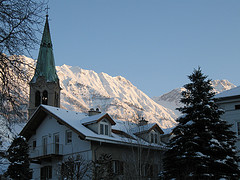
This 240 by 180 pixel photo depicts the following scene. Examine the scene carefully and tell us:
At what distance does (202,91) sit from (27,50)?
18913 millimetres

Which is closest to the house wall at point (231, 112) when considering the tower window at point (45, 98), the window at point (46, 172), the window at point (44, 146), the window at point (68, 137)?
the window at point (68, 137)

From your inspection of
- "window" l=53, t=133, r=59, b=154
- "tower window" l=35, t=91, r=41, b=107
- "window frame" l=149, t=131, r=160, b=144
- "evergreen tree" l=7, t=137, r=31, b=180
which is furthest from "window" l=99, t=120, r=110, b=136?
"tower window" l=35, t=91, r=41, b=107

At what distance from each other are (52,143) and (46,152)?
1.31 m

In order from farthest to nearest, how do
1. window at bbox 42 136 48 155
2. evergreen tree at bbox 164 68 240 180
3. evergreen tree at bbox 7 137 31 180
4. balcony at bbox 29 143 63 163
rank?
window at bbox 42 136 48 155 < balcony at bbox 29 143 63 163 < evergreen tree at bbox 7 137 31 180 < evergreen tree at bbox 164 68 240 180

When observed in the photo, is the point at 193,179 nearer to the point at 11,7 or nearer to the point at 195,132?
the point at 195,132

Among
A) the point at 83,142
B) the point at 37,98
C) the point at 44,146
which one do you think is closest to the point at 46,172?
the point at 44,146

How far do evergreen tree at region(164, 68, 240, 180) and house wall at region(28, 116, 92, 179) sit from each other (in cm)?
859

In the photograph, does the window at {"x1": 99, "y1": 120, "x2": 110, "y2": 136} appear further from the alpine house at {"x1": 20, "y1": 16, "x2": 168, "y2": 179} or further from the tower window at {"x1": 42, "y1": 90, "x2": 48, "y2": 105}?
the tower window at {"x1": 42, "y1": 90, "x2": 48, "y2": 105}

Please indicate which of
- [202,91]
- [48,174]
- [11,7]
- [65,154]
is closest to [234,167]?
[202,91]

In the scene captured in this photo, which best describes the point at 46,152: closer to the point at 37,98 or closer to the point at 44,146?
the point at 44,146

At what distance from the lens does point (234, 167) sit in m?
25.3

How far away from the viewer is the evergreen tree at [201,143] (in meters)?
25.0

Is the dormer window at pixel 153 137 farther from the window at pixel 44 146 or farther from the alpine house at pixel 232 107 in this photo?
the window at pixel 44 146

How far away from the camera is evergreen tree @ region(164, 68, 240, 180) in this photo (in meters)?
25.0
